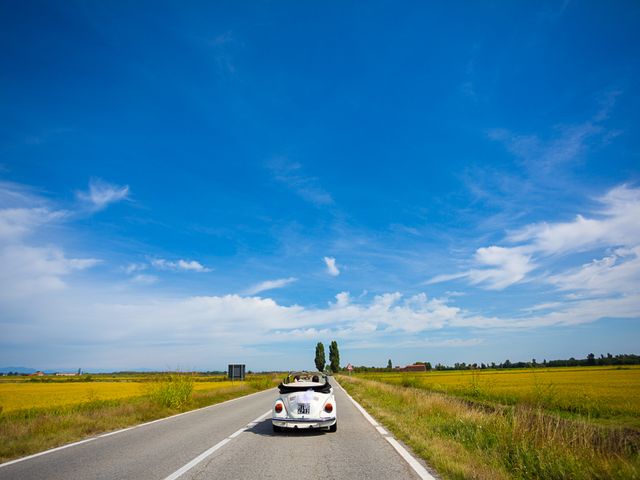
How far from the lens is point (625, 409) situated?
17844mm

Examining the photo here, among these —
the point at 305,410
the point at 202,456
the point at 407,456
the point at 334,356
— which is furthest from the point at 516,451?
the point at 334,356

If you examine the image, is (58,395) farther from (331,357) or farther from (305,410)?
(331,357)

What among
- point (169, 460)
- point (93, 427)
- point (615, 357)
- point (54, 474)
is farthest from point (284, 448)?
point (615, 357)

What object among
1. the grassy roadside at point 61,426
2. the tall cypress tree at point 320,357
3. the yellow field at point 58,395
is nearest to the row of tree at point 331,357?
the tall cypress tree at point 320,357

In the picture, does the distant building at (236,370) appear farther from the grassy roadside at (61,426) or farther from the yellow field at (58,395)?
the grassy roadside at (61,426)

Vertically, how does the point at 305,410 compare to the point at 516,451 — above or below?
above

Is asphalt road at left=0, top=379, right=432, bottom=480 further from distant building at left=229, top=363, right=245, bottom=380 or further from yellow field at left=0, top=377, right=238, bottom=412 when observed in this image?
distant building at left=229, top=363, right=245, bottom=380

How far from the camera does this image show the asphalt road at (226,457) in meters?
5.77

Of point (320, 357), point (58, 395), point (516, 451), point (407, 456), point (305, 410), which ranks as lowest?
point (58, 395)

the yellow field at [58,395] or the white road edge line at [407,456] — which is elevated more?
the white road edge line at [407,456]

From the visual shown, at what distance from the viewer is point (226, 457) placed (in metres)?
6.98

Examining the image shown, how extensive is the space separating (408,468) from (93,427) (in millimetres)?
9044

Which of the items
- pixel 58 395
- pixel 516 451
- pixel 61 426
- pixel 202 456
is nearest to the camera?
pixel 516 451

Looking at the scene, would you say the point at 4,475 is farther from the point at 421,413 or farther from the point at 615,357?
the point at 615,357
